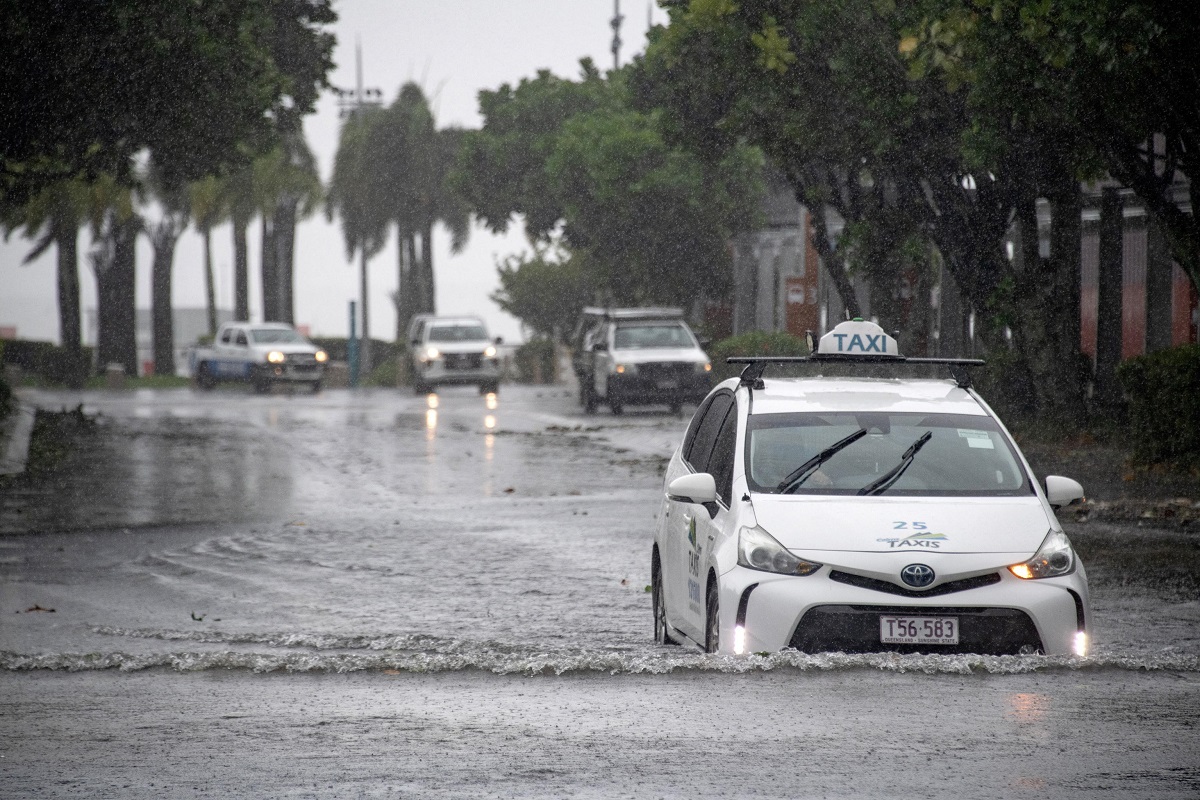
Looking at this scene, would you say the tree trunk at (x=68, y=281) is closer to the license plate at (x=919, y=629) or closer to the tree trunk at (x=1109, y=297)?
the tree trunk at (x=1109, y=297)

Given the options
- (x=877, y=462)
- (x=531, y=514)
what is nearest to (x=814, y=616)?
(x=877, y=462)

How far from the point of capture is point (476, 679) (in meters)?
7.67

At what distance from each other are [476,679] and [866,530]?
1.78 m

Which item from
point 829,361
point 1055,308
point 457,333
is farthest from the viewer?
point 457,333

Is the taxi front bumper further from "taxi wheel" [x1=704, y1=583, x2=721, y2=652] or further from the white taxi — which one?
"taxi wheel" [x1=704, y1=583, x2=721, y2=652]

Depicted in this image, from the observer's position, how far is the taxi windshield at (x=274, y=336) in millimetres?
52625

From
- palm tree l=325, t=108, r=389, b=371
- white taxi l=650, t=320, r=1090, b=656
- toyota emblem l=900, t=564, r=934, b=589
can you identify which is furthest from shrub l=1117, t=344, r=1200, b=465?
palm tree l=325, t=108, r=389, b=371

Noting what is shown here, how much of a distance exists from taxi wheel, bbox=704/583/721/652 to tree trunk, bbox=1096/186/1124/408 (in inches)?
852

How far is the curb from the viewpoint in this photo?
21.2m

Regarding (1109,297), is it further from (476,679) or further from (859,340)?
(476,679)

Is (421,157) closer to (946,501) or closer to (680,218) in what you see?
(680,218)

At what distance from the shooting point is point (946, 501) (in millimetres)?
8031

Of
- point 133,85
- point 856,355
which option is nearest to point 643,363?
point 133,85

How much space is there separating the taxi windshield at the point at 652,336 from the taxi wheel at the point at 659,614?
25.8 meters
